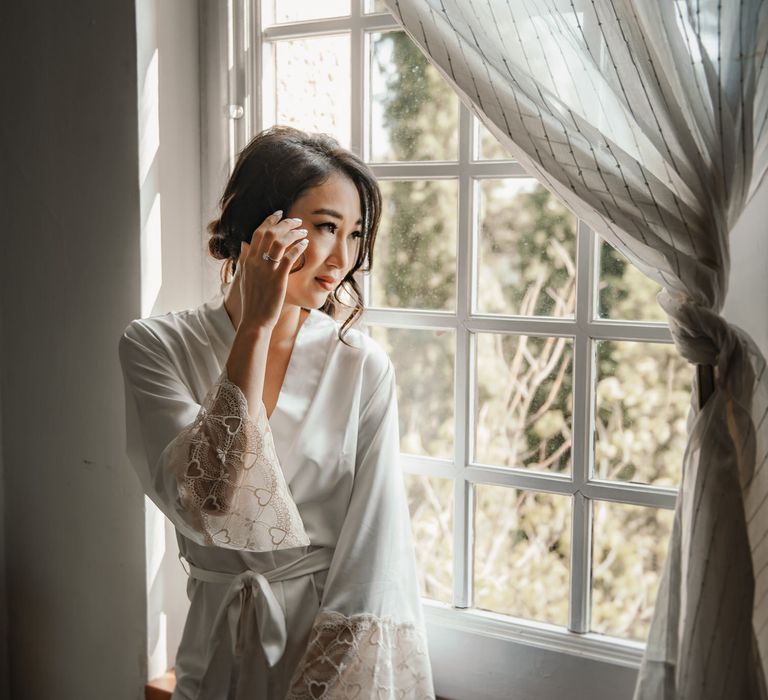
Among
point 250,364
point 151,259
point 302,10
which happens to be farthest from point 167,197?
point 250,364

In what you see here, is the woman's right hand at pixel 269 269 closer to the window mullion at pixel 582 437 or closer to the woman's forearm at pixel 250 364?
the woman's forearm at pixel 250 364

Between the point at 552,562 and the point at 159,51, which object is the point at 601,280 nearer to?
the point at 552,562

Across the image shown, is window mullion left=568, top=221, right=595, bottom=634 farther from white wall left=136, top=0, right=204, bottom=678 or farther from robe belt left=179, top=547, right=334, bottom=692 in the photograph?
white wall left=136, top=0, right=204, bottom=678

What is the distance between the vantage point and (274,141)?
1.43 meters

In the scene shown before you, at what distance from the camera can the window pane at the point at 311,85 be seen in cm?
171

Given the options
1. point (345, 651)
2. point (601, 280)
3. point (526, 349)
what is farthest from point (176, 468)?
point (601, 280)

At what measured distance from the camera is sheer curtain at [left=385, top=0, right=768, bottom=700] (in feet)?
3.66

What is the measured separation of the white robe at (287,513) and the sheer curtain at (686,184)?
1.40 feet

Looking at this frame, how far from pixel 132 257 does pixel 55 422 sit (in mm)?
423

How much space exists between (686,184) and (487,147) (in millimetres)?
517

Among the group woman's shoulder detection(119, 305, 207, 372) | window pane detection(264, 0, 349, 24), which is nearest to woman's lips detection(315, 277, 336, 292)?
woman's shoulder detection(119, 305, 207, 372)

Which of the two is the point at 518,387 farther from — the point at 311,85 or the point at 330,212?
the point at 311,85

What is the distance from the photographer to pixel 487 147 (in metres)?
1.58

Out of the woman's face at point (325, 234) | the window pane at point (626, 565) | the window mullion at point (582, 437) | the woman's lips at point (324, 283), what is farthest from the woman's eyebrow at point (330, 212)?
the window pane at point (626, 565)
